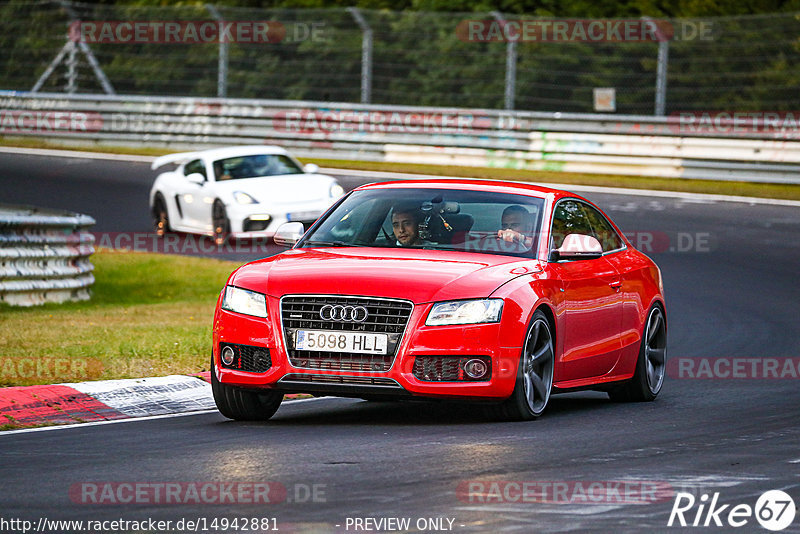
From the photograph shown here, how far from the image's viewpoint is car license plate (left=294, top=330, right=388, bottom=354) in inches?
337

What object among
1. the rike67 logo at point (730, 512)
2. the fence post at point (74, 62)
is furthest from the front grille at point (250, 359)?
the fence post at point (74, 62)

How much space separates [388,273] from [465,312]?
0.51 meters

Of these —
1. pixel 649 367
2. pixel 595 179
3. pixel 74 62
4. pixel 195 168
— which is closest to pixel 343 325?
pixel 649 367

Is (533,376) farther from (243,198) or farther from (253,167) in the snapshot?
(253,167)

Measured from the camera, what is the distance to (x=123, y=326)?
14.3 m

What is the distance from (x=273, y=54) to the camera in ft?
106

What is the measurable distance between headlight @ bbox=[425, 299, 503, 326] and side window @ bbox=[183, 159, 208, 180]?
1412 centimetres

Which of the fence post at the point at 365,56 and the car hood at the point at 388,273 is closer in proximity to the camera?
the car hood at the point at 388,273

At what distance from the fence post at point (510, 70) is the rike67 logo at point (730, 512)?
2199cm

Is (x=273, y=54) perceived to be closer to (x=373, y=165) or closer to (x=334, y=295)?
(x=373, y=165)

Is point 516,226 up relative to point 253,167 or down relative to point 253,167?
up

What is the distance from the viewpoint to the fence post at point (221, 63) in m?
31.4

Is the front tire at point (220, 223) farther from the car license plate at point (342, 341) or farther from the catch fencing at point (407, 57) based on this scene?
the car license plate at point (342, 341)

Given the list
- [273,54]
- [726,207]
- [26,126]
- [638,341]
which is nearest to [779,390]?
[638,341]
